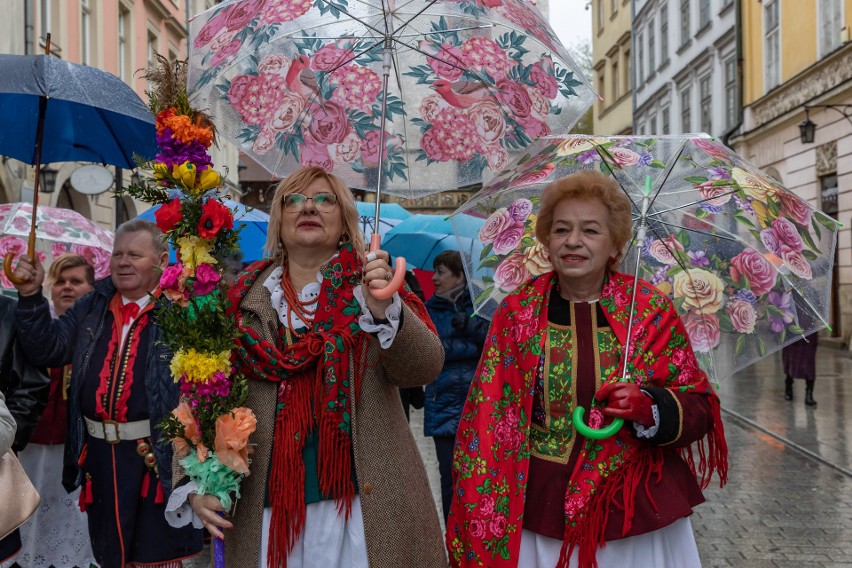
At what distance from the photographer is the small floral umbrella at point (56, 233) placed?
731 cm

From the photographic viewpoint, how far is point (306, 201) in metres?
3.22

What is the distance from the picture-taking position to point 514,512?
10.2 ft

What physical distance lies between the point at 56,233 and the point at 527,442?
17.4ft

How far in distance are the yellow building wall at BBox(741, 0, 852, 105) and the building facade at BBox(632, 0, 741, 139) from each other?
1.97 feet

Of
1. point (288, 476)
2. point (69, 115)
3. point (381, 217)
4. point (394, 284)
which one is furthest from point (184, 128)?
point (381, 217)

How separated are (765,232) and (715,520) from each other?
350 centimetres

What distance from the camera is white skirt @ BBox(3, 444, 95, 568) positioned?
5.27m

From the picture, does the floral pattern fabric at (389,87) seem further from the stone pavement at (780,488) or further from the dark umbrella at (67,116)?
the stone pavement at (780,488)

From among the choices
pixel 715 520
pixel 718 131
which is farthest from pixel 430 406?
pixel 718 131

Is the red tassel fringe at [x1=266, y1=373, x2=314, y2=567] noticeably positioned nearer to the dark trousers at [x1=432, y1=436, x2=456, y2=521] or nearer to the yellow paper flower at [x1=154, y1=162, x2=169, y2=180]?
the yellow paper flower at [x1=154, y1=162, x2=169, y2=180]

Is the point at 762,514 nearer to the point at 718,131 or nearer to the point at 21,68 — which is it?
the point at 21,68

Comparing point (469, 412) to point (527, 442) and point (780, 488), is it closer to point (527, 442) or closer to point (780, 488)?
point (527, 442)

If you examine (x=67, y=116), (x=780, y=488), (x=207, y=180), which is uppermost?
(x=67, y=116)

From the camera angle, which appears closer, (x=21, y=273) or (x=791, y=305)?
(x=791, y=305)
